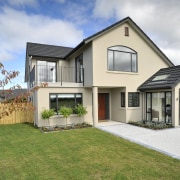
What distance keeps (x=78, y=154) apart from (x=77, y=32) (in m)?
16.4

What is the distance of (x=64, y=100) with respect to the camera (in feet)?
44.6

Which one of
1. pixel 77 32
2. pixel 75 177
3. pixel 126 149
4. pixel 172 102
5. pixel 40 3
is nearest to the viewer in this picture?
pixel 75 177

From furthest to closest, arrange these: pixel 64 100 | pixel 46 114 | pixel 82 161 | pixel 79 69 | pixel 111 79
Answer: pixel 79 69
pixel 64 100
pixel 111 79
pixel 46 114
pixel 82 161

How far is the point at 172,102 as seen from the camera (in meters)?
12.3

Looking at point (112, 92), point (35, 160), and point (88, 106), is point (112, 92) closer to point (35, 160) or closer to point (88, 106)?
point (88, 106)

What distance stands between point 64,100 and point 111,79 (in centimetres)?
408

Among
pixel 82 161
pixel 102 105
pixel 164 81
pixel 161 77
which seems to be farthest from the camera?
pixel 102 105

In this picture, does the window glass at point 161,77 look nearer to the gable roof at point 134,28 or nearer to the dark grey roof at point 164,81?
the dark grey roof at point 164,81

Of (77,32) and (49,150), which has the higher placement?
(77,32)

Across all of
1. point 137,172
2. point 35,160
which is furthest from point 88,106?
point 137,172

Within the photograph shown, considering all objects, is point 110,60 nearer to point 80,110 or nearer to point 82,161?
point 80,110

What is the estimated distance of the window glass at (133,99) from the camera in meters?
14.4

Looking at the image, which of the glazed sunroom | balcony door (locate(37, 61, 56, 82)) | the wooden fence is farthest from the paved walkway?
the wooden fence

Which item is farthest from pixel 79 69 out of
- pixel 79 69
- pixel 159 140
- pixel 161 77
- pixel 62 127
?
pixel 159 140
